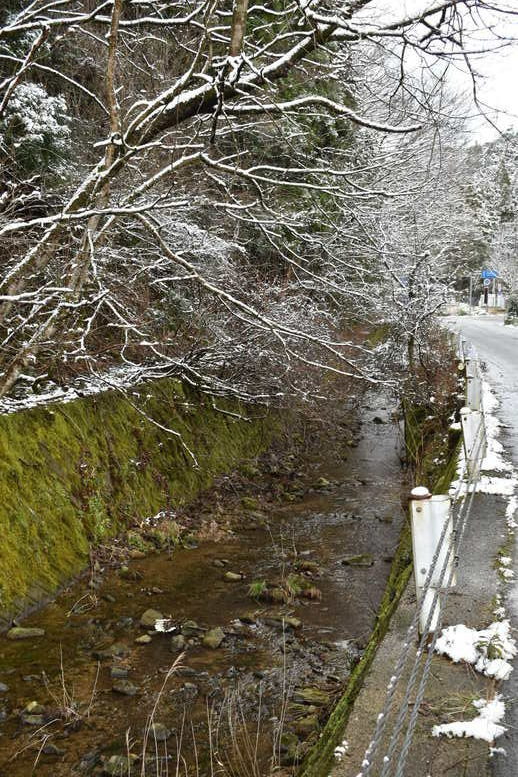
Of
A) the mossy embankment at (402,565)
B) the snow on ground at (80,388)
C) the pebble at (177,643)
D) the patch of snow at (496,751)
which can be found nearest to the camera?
the patch of snow at (496,751)

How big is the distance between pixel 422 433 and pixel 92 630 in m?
6.62

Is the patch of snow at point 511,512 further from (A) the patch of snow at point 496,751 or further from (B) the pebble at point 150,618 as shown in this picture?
(B) the pebble at point 150,618

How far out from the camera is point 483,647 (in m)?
3.61

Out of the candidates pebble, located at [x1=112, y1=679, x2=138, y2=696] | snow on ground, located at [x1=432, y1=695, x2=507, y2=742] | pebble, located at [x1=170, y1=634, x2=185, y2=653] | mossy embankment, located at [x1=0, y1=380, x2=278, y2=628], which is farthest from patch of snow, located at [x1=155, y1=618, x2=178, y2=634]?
snow on ground, located at [x1=432, y1=695, x2=507, y2=742]

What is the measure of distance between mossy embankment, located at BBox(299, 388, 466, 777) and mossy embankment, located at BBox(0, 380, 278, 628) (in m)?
3.07

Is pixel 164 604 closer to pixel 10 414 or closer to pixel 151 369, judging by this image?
pixel 10 414

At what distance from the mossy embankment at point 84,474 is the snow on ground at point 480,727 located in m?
4.22

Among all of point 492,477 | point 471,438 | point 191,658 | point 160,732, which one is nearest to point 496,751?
point 160,732

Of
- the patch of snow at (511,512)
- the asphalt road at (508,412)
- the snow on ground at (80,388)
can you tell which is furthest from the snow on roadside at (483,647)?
the snow on ground at (80,388)

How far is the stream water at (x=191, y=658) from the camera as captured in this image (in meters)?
4.35

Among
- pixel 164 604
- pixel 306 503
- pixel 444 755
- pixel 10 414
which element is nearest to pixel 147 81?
pixel 10 414

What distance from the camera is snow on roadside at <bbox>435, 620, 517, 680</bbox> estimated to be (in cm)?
346

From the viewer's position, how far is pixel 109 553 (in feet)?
24.6

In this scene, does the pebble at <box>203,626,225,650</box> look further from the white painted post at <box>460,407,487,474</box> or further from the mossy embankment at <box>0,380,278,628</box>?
the white painted post at <box>460,407,487,474</box>
